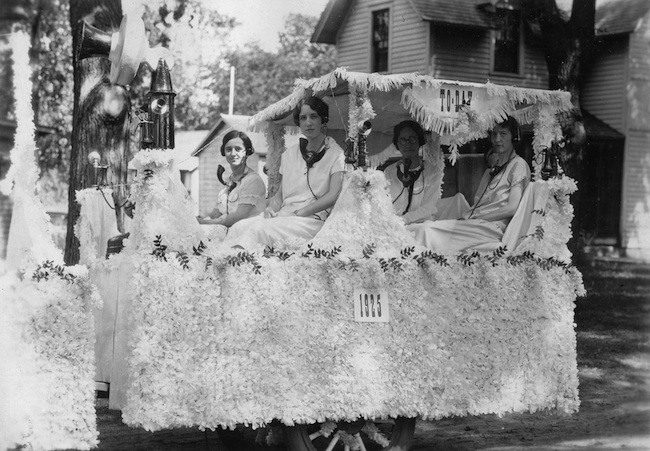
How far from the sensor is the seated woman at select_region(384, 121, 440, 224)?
6891mm

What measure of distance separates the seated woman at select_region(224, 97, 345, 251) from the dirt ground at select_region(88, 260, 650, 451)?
176 cm

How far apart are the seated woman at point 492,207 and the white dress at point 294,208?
27.4 inches

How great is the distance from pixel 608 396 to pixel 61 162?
59.9ft

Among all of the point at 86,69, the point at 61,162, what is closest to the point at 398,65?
the point at 61,162

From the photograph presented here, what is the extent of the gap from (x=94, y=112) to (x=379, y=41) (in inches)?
546

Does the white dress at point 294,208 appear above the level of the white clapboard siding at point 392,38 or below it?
below

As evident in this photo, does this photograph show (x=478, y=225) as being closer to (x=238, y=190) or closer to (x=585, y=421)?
(x=238, y=190)

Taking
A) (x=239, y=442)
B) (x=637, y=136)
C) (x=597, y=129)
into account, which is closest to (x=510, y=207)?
(x=239, y=442)

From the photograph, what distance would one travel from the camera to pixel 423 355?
17.7 feet

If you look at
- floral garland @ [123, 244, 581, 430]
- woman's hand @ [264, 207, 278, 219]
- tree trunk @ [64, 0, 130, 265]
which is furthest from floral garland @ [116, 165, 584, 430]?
tree trunk @ [64, 0, 130, 265]

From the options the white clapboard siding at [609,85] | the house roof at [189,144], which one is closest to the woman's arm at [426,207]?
the white clapboard siding at [609,85]

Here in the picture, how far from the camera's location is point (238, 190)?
6746 millimetres

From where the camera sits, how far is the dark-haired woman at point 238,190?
6594 millimetres

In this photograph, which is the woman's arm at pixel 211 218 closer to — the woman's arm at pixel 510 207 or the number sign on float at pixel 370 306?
the number sign on float at pixel 370 306
